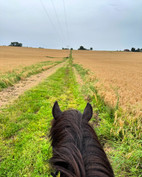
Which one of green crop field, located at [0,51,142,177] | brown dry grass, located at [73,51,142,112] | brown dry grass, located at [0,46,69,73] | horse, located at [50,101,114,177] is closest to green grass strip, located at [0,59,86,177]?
green crop field, located at [0,51,142,177]

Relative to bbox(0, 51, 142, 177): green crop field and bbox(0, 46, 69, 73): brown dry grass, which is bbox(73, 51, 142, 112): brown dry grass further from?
bbox(0, 46, 69, 73): brown dry grass

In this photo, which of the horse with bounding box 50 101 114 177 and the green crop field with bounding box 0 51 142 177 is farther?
the green crop field with bounding box 0 51 142 177

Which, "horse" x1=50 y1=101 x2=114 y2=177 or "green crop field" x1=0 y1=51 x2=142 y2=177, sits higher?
"horse" x1=50 y1=101 x2=114 y2=177

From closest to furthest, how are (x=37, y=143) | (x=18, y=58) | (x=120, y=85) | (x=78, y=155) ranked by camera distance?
(x=78, y=155) → (x=37, y=143) → (x=120, y=85) → (x=18, y=58)

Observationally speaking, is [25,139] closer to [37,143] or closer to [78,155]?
[37,143]

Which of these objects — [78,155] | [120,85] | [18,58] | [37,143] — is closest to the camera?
[78,155]

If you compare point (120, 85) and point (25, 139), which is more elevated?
point (120, 85)

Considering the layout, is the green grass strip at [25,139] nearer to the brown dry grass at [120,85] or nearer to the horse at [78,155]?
the horse at [78,155]

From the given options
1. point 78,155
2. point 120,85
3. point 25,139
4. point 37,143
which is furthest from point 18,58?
point 78,155

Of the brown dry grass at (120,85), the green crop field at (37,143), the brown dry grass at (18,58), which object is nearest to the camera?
the green crop field at (37,143)

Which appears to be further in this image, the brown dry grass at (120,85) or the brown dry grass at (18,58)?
the brown dry grass at (18,58)

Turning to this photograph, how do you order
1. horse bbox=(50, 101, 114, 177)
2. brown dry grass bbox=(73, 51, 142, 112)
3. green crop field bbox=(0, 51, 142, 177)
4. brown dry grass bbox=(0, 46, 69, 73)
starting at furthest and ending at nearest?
brown dry grass bbox=(0, 46, 69, 73) → brown dry grass bbox=(73, 51, 142, 112) → green crop field bbox=(0, 51, 142, 177) → horse bbox=(50, 101, 114, 177)

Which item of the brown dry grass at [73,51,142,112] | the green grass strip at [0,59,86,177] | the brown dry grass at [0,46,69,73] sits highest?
the brown dry grass at [0,46,69,73]

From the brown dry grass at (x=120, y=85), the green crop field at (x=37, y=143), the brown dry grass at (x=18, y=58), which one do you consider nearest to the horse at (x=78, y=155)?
the green crop field at (x=37, y=143)
